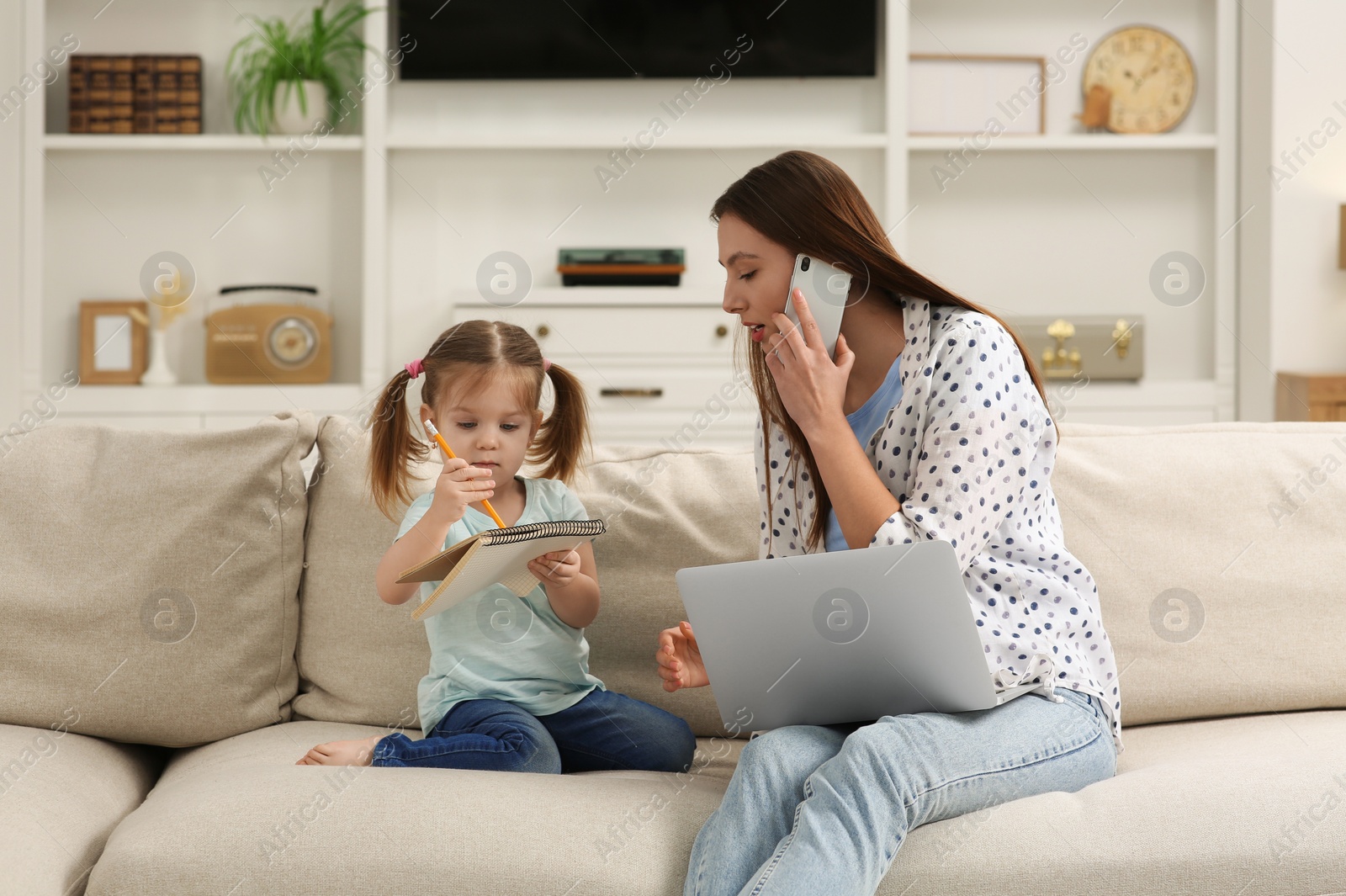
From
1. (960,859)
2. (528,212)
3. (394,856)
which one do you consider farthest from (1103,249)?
(394,856)

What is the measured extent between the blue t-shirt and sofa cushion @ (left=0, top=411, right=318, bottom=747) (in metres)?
0.69

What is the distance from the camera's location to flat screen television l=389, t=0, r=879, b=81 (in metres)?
3.29

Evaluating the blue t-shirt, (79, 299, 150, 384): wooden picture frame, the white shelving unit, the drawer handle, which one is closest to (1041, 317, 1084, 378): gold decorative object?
the white shelving unit

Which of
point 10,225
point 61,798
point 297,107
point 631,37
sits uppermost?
point 631,37

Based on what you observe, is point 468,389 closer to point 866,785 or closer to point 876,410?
point 876,410

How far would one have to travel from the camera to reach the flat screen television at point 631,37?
3.29m

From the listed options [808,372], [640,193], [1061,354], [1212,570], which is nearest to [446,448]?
[808,372]

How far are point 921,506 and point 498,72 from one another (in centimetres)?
270

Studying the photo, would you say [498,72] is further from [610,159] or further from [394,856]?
[394,856]

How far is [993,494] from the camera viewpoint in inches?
41.4

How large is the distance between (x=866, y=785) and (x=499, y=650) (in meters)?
0.52

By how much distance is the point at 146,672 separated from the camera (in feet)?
4.17

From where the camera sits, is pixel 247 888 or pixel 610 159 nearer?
pixel 247 888

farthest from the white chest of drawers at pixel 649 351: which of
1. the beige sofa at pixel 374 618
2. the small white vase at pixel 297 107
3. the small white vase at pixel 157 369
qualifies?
the beige sofa at pixel 374 618
